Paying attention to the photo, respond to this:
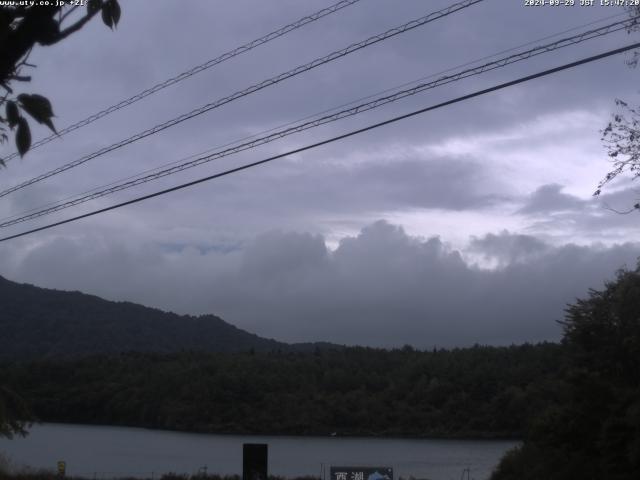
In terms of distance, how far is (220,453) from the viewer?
48625mm

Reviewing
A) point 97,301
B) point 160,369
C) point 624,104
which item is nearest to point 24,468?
point 624,104

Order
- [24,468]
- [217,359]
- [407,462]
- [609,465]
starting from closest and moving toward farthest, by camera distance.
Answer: [609,465] → [24,468] → [407,462] → [217,359]

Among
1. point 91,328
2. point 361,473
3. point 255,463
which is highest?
point 91,328

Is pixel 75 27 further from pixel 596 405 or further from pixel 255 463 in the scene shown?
pixel 596 405

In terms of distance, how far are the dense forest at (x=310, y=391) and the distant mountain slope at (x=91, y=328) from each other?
13680 millimetres

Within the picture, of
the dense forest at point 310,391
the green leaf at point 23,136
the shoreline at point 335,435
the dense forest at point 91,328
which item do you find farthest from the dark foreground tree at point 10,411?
the dense forest at point 91,328

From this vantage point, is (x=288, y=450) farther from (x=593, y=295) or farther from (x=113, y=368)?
(x=593, y=295)

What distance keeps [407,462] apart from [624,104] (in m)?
29.7

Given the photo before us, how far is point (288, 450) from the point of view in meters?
49.4

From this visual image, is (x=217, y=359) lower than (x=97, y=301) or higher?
lower

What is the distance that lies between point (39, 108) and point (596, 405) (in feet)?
79.9

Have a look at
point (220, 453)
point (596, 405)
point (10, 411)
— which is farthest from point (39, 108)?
point (220, 453)

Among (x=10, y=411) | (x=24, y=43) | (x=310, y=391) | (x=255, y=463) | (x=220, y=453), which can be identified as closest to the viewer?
(x=24, y=43)

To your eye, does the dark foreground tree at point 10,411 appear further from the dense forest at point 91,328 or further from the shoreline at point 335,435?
the dense forest at point 91,328
